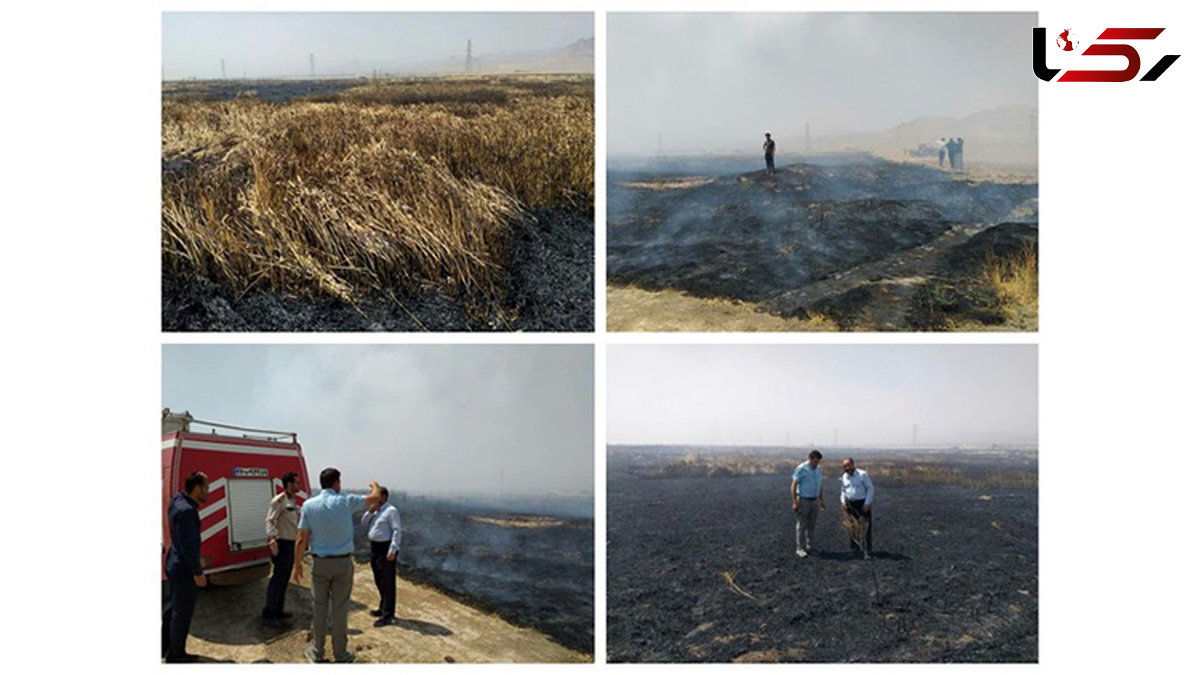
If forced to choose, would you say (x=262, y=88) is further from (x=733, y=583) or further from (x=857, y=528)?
(x=857, y=528)

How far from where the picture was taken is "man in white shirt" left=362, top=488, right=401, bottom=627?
28.5 feet

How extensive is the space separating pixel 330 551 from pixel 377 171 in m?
3.49

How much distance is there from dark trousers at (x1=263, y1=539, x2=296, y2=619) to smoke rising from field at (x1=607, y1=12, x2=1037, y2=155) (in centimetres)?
452

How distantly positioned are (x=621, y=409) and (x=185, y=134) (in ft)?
15.8

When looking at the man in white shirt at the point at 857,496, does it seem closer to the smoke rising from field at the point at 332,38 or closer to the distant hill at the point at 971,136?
the distant hill at the point at 971,136

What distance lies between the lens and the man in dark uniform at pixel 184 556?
800 cm

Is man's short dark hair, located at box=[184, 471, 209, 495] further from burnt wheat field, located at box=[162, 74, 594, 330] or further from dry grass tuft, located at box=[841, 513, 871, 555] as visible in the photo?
dry grass tuft, located at box=[841, 513, 871, 555]

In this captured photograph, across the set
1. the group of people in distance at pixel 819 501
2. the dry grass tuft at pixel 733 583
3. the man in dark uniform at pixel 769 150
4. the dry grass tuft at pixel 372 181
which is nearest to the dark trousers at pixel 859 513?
the group of people in distance at pixel 819 501

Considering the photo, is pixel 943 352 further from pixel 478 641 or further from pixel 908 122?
pixel 478 641

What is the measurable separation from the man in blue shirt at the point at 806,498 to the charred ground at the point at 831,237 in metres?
1.35

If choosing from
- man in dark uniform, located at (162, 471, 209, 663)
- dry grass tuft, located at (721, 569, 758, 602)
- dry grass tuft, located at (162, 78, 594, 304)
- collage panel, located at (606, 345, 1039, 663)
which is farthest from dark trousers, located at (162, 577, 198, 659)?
dry grass tuft, located at (721, 569, 758, 602)

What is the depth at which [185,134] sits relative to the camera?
9.73 meters

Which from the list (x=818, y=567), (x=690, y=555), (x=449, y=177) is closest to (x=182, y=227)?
(x=449, y=177)
